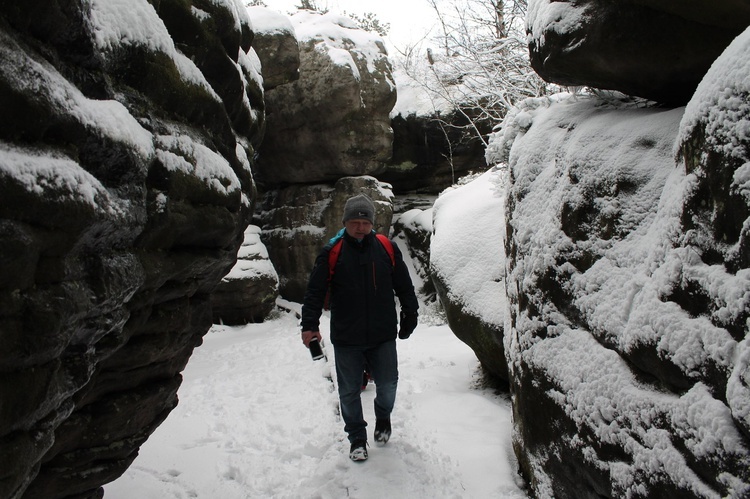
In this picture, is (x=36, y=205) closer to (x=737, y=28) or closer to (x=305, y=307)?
(x=305, y=307)

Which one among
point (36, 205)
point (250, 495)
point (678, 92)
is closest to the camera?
point (36, 205)

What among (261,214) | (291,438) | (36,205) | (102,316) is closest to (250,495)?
(291,438)

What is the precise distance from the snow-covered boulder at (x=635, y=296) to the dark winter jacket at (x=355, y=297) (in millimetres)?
985

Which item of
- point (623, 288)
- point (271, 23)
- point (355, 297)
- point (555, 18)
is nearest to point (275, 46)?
point (271, 23)

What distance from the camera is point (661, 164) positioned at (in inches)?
97.9

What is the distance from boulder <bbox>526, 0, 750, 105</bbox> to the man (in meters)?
1.74

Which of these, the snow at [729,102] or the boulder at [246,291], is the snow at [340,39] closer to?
the boulder at [246,291]

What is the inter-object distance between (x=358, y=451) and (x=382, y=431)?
353 millimetres

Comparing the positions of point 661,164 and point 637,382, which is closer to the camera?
point 637,382

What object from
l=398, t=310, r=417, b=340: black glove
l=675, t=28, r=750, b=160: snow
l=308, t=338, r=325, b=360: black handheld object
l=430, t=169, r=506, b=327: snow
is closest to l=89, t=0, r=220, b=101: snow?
l=308, t=338, r=325, b=360: black handheld object

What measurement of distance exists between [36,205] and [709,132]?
2416 mm

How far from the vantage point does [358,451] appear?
3.71 metres

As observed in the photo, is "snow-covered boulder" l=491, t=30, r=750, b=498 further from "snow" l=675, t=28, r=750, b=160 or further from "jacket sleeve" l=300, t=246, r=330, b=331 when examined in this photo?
"jacket sleeve" l=300, t=246, r=330, b=331

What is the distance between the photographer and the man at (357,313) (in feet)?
12.4
